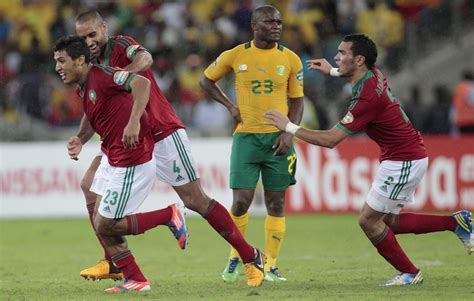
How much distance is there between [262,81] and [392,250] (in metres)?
2.08

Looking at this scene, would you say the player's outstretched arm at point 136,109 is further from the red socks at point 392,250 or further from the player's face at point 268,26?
the red socks at point 392,250

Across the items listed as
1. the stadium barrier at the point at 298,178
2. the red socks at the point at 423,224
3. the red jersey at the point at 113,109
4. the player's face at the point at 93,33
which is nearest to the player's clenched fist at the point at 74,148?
the red jersey at the point at 113,109

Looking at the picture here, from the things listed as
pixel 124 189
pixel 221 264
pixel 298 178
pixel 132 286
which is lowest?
pixel 298 178

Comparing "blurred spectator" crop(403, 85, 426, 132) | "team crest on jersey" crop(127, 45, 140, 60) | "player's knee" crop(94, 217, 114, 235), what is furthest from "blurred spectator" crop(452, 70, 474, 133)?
"player's knee" crop(94, 217, 114, 235)

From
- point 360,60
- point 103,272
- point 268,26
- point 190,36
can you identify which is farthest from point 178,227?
point 190,36

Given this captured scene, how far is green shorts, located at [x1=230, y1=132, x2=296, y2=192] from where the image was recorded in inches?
378

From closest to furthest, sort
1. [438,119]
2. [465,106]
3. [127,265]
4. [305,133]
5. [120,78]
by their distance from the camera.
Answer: [120,78] → [305,133] → [127,265] → [465,106] → [438,119]

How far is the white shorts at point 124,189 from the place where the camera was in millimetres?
8086

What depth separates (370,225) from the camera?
340 inches

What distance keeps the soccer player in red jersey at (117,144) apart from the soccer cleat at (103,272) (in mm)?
693

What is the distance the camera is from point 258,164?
970 centimetres

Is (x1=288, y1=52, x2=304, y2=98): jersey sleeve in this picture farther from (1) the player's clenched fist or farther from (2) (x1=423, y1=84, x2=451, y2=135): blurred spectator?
(2) (x1=423, y1=84, x2=451, y2=135): blurred spectator

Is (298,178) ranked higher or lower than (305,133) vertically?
lower

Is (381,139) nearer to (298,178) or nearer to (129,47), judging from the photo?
(129,47)
